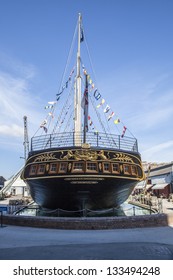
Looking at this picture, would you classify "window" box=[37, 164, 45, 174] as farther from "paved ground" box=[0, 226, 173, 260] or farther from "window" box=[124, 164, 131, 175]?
"window" box=[124, 164, 131, 175]

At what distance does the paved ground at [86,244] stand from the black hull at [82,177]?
3.08 meters

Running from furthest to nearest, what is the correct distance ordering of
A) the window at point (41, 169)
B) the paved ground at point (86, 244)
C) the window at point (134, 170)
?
the window at point (134, 170)
the window at point (41, 169)
the paved ground at point (86, 244)

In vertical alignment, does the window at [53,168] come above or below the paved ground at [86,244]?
above

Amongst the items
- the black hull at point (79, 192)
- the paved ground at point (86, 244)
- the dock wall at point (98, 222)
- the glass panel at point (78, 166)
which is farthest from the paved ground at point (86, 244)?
the glass panel at point (78, 166)

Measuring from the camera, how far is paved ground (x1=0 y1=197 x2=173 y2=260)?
666cm

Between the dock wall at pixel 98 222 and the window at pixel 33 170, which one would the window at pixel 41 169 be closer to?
the window at pixel 33 170

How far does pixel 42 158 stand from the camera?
47.5ft

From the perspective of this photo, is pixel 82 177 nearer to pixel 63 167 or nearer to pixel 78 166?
pixel 78 166

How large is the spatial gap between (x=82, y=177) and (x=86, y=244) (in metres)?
5.36

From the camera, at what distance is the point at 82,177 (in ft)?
43.7

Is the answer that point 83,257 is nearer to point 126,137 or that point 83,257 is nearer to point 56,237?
point 56,237

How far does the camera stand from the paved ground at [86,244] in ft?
21.8

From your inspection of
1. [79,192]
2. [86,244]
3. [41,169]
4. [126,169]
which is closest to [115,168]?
[126,169]
